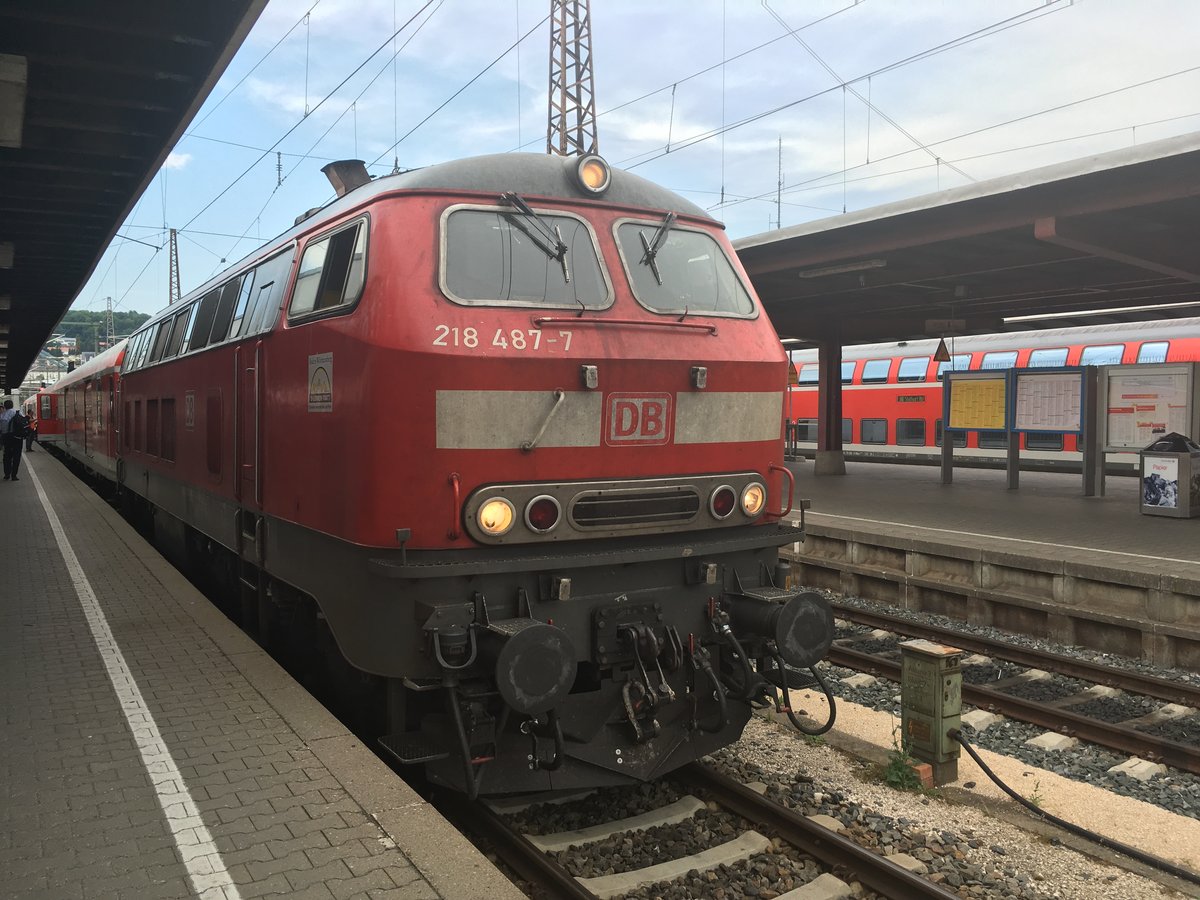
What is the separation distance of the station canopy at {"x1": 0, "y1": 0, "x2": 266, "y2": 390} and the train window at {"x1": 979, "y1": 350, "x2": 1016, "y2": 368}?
71.3ft

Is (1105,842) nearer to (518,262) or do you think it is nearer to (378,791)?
(378,791)

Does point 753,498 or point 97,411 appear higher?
point 97,411

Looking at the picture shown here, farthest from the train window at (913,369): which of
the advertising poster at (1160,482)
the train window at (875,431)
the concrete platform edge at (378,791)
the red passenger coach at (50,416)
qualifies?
the red passenger coach at (50,416)

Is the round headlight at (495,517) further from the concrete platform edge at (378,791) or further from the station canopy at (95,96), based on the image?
the station canopy at (95,96)

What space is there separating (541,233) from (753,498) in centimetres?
198

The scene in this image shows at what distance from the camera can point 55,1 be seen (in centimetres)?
729

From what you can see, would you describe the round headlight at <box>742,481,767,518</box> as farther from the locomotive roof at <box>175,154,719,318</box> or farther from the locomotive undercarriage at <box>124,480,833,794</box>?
the locomotive roof at <box>175,154,719,318</box>

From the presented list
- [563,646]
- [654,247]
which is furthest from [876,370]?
[563,646]

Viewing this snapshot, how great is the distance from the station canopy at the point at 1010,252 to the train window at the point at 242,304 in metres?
9.15

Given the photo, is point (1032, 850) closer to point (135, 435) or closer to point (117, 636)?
point (117, 636)

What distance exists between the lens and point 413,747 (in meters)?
4.83

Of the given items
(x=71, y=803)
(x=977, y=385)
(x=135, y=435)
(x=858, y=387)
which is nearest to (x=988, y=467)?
(x=858, y=387)

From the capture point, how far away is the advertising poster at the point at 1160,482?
13.7 metres

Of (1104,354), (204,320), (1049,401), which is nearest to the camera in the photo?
(204,320)
